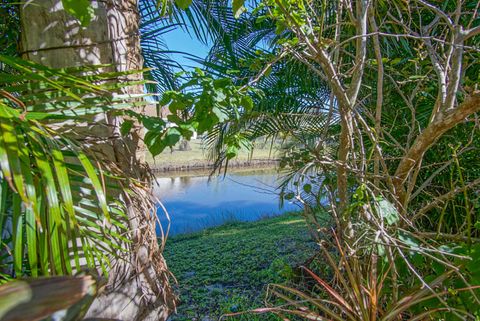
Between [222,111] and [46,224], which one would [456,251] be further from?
[46,224]

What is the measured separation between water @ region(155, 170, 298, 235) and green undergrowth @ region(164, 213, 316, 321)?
1424mm

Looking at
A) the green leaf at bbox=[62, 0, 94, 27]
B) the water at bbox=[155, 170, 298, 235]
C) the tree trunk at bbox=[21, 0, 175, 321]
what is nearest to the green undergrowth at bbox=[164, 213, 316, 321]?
the tree trunk at bbox=[21, 0, 175, 321]

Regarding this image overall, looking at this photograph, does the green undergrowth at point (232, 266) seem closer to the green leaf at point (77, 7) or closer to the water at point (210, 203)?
the green leaf at point (77, 7)

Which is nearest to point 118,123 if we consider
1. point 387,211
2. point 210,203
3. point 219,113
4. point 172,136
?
point 172,136

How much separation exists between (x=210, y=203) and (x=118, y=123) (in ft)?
26.0

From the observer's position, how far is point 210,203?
8820 mm

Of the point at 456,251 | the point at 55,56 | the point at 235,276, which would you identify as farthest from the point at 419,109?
the point at 55,56

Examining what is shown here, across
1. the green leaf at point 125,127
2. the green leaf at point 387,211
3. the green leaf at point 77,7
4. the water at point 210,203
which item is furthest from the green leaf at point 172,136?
the water at point 210,203

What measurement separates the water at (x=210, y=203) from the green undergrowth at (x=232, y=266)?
1.42 m

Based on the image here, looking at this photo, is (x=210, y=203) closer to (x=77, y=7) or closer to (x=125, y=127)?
(x=125, y=127)

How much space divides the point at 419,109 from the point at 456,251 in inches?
56.0

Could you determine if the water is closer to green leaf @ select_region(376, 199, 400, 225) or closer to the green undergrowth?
the green undergrowth

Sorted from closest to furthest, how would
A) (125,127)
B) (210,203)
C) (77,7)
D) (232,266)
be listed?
(77,7) → (125,127) → (232,266) → (210,203)

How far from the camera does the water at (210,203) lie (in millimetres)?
6617
